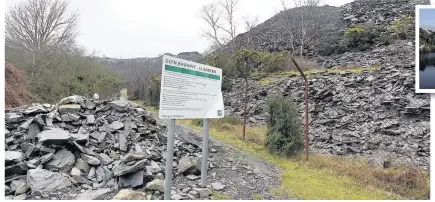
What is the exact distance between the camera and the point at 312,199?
17.4 feet

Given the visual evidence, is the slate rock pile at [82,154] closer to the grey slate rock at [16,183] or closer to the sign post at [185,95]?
the grey slate rock at [16,183]

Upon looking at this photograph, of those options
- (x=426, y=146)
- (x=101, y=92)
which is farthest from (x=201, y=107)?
(x=101, y=92)

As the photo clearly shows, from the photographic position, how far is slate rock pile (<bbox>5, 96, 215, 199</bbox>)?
4855 millimetres

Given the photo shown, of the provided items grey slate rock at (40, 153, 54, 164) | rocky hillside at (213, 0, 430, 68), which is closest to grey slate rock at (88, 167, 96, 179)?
grey slate rock at (40, 153, 54, 164)

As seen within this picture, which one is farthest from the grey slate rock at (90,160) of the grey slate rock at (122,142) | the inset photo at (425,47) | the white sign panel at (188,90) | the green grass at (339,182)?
the inset photo at (425,47)

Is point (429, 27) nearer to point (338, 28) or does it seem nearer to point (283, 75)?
point (283, 75)

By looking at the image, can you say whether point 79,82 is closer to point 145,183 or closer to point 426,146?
point 145,183

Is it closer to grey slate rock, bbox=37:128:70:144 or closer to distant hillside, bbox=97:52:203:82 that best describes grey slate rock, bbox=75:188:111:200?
grey slate rock, bbox=37:128:70:144

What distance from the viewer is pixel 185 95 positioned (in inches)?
178

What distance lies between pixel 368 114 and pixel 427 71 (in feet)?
21.6

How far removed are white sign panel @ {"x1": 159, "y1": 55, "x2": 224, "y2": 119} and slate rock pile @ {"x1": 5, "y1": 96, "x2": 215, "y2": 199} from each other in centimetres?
136

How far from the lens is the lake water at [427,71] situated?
17.6ft

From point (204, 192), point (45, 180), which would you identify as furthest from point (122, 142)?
point (204, 192)

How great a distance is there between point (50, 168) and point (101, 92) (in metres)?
13.3
